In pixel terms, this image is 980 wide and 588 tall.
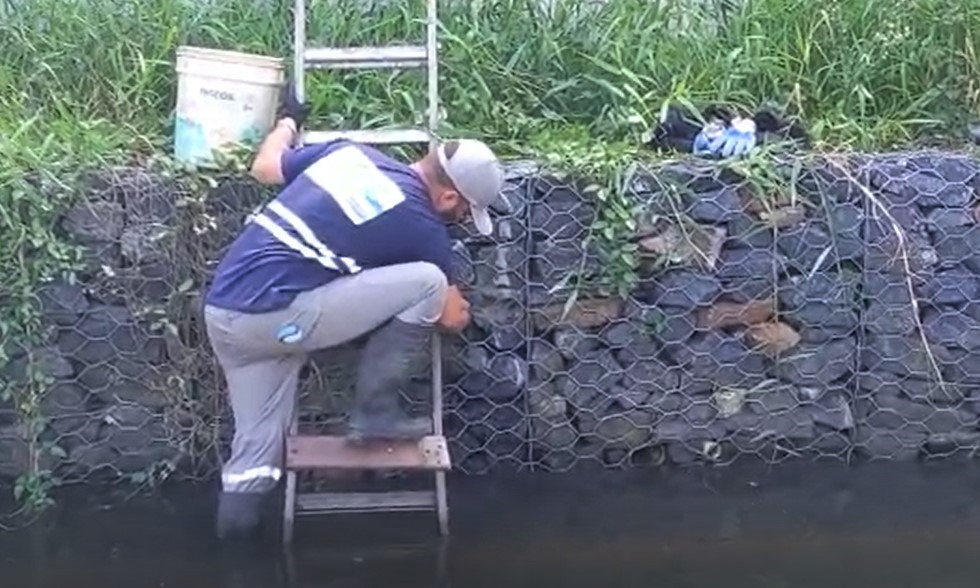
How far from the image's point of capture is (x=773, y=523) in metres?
5.75

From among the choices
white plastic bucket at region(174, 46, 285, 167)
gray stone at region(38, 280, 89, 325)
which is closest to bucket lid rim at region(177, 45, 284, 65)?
white plastic bucket at region(174, 46, 285, 167)

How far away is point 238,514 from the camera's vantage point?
5.46m

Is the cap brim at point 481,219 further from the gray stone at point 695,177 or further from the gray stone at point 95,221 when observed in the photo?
the gray stone at point 95,221

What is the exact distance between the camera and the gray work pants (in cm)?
529

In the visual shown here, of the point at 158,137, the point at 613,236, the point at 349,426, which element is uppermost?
the point at 158,137

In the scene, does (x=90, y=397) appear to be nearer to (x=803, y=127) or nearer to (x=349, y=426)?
(x=349, y=426)

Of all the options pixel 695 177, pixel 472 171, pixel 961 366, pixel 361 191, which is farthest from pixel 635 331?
pixel 361 191

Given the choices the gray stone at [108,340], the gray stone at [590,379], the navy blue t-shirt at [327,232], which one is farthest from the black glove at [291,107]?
the gray stone at [590,379]

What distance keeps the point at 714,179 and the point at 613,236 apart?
1.35 feet

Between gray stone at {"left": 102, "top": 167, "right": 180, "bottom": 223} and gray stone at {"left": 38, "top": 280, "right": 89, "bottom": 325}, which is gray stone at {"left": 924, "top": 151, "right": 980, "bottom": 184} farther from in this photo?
gray stone at {"left": 38, "top": 280, "right": 89, "bottom": 325}

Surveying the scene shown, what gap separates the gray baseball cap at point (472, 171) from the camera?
530cm

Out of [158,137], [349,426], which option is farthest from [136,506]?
[158,137]

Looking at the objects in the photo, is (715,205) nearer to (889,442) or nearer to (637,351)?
(637,351)

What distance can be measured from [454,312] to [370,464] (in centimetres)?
53
